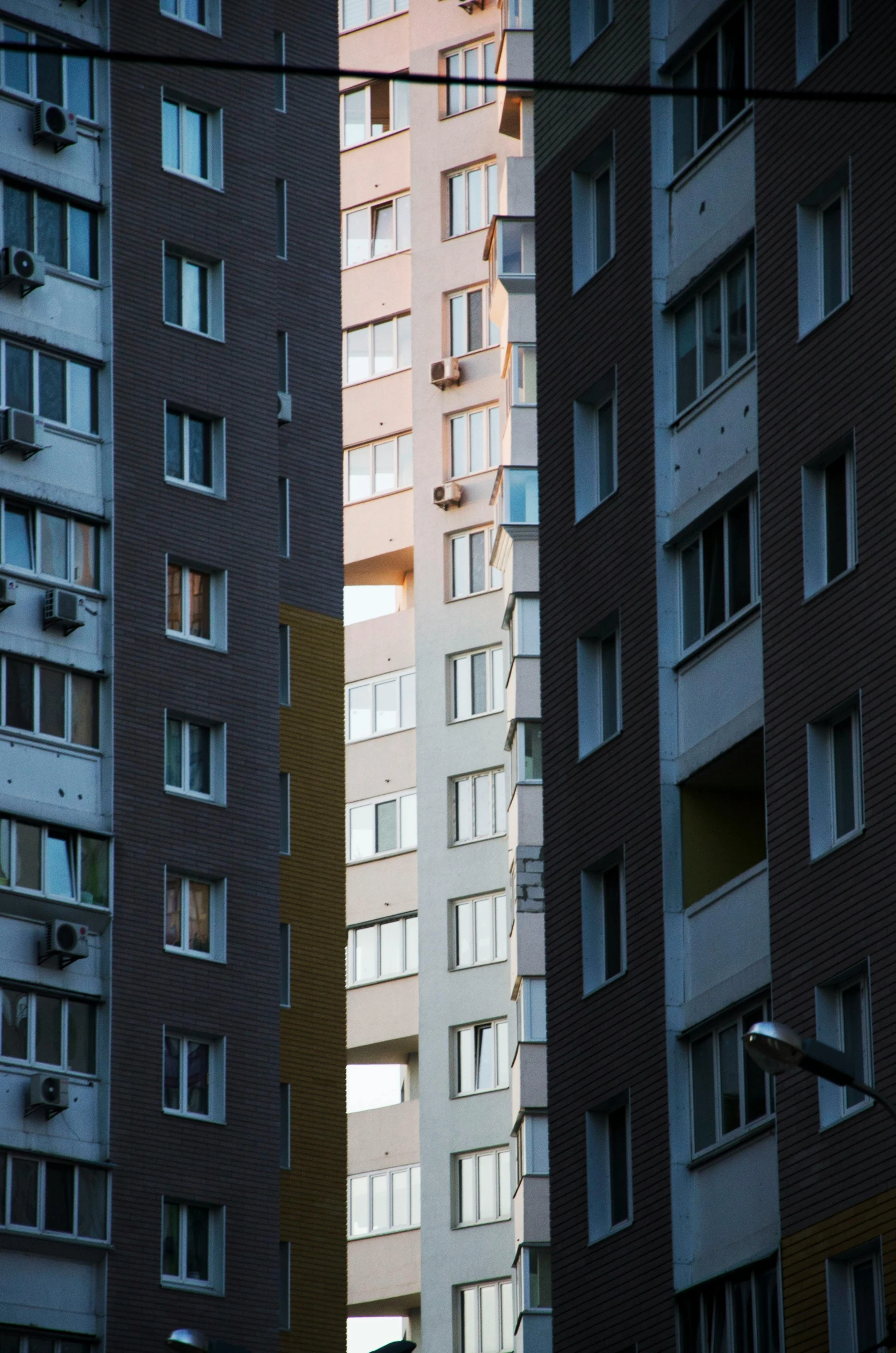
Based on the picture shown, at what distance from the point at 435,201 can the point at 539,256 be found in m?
33.8

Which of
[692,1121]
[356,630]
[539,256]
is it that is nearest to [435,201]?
[356,630]

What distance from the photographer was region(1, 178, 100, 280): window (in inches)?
1730

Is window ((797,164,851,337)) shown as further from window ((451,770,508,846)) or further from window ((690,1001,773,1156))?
window ((451,770,508,846))

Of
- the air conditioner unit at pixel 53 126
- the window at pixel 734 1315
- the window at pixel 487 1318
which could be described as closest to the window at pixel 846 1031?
the window at pixel 734 1315

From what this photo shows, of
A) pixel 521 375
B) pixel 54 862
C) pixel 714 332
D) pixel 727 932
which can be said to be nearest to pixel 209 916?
pixel 54 862

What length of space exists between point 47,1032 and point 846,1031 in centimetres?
1768

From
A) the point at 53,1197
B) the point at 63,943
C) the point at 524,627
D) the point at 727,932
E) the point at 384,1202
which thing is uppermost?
the point at 524,627

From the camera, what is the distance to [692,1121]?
2997 cm

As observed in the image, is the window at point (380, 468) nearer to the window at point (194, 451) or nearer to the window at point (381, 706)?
the window at point (381, 706)

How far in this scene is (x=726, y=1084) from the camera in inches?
1161

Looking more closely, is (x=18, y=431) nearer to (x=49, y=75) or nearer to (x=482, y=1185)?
(x=49, y=75)

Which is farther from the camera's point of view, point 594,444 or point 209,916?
point 209,916

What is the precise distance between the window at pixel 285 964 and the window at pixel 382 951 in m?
18.9

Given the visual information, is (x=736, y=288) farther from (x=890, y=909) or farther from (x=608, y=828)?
(x=890, y=909)
